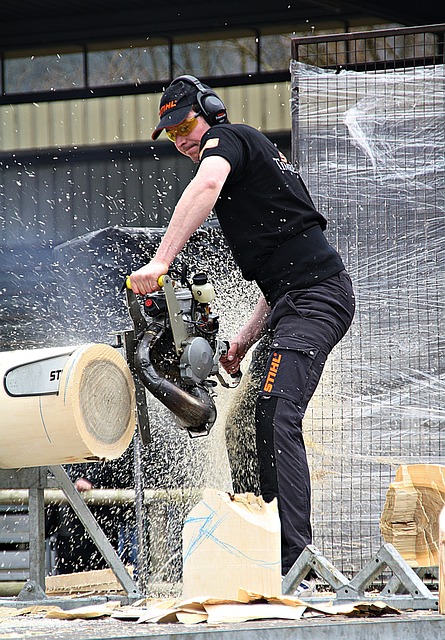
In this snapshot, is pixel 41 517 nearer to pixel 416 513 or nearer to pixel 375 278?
pixel 416 513

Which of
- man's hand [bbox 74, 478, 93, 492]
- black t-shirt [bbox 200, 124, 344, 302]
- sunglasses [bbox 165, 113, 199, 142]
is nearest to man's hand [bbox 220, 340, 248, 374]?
black t-shirt [bbox 200, 124, 344, 302]

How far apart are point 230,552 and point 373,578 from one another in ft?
1.18

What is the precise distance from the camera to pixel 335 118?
15.7 feet

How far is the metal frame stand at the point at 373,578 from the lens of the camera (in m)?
2.56

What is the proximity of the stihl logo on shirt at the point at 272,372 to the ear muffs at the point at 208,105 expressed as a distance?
825 mm

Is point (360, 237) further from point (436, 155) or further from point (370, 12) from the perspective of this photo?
point (370, 12)

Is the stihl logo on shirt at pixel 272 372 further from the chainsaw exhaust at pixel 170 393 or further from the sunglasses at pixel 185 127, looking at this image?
the sunglasses at pixel 185 127

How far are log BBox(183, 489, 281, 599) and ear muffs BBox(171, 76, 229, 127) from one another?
1.36m

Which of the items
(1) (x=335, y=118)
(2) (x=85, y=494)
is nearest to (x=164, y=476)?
(2) (x=85, y=494)

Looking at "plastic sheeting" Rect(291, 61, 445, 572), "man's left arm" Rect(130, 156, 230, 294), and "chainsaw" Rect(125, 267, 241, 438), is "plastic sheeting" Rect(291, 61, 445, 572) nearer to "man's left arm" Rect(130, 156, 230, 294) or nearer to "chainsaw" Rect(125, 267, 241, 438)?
"chainsaw" Rect(125, 267, 241, 438)

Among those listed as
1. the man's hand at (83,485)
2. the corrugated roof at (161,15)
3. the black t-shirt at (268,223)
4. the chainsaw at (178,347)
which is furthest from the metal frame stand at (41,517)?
the corrugated roof at (161,15)

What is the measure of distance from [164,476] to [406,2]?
191 inches

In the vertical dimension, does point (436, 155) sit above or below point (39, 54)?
below

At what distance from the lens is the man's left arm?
3016 millimetres
